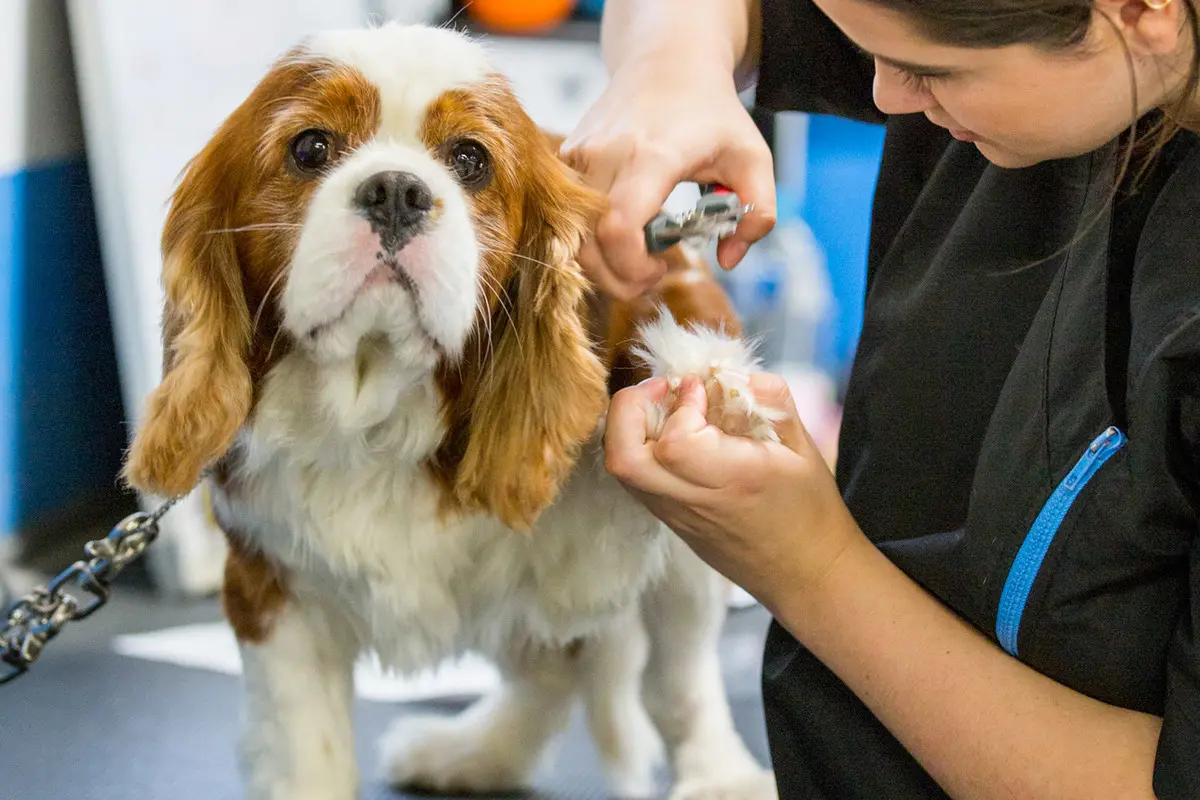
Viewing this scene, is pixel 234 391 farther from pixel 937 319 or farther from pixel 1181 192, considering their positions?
pixel 1181 192

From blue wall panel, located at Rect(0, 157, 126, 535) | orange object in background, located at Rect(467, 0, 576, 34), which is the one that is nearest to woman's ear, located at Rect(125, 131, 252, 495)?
blue wall panel, located at Rect(0, 157, 126, 535)

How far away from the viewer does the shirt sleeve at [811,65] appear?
1164 mm

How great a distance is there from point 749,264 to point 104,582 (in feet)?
7.24

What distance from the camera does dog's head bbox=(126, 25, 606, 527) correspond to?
2.99 ft

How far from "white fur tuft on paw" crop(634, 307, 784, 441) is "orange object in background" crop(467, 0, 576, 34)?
73.5 inches

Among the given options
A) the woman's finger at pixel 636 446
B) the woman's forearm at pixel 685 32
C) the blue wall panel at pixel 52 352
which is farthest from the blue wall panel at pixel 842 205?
the woman's finger at pixel 636 446

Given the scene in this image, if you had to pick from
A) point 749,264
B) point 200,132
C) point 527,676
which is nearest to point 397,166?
point 527,676

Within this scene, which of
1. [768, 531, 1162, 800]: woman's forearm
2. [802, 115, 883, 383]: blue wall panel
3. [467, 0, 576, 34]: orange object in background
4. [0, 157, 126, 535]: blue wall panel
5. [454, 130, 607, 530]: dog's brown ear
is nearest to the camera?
[768, 531, 1162, 800]: woman's forearm

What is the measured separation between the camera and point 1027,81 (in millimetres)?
758

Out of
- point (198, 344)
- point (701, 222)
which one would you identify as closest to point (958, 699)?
point (701, 222)

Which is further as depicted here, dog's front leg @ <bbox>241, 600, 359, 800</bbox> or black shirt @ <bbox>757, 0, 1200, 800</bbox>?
dog's front leg @ <bbox>241, 600, 359, 800</bbox>

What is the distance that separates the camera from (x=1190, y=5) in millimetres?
726

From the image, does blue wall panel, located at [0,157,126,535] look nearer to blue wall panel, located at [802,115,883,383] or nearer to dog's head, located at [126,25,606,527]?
dog's head, located at [126,25,606,527]

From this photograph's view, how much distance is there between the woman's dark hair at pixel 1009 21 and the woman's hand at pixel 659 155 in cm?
27
